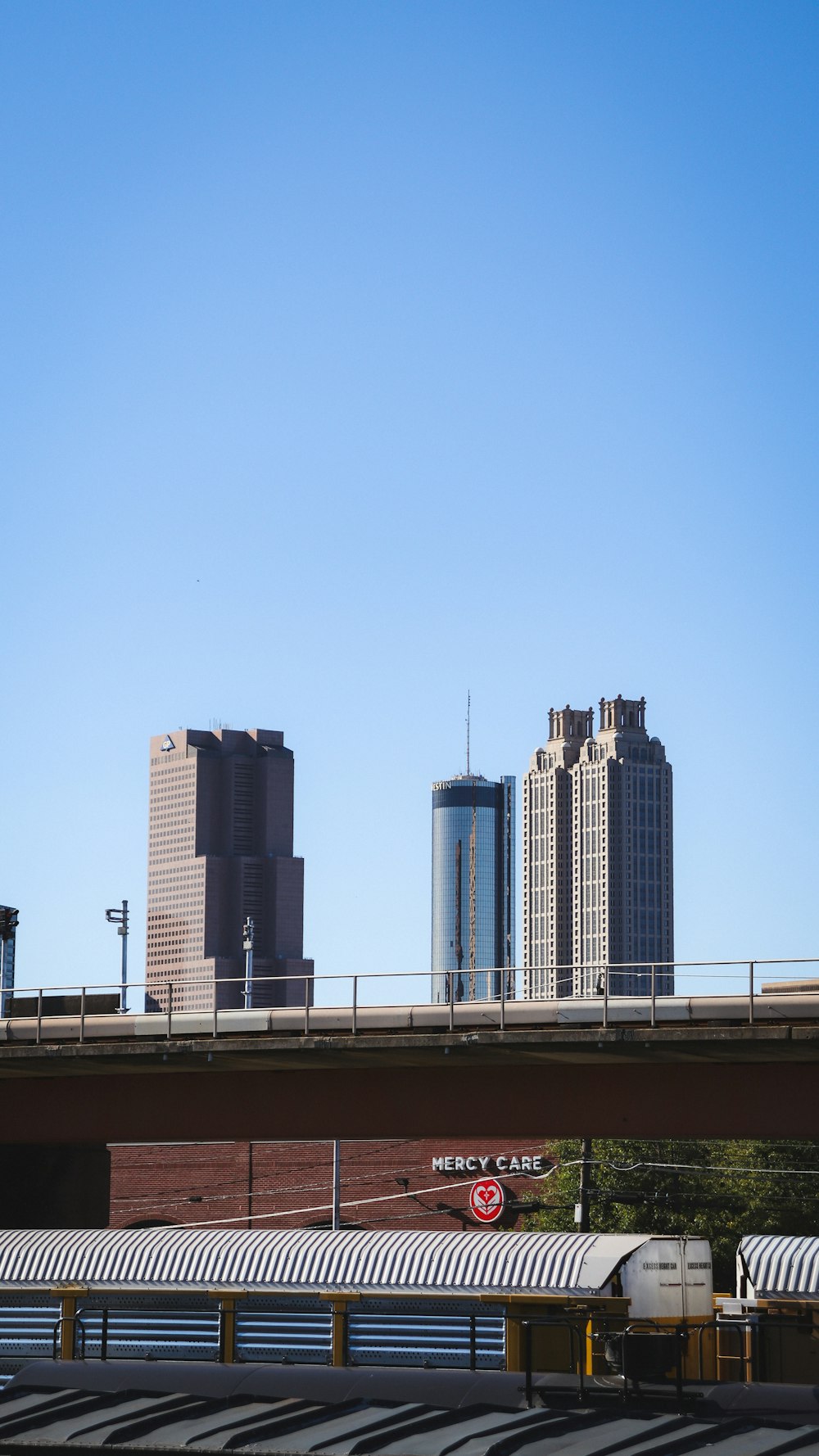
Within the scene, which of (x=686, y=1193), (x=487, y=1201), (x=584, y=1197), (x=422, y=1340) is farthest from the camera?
(x=686, y=1193)

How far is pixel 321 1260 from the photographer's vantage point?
30750 millimetres

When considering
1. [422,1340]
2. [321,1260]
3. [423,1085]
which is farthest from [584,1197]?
[422,1340]

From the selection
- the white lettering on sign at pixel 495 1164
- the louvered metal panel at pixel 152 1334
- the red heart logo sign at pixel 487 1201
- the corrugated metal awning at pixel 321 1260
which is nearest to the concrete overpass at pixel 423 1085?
the corrugated metal awning at pixel 321 1260

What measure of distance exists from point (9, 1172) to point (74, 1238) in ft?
53.8

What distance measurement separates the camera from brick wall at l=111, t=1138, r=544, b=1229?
73875 millimetres

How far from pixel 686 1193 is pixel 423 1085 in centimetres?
3378

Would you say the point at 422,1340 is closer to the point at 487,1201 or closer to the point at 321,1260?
the point at 321,1260

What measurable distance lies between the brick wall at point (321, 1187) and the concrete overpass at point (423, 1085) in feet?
97.8

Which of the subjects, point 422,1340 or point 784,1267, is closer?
point 422,1340

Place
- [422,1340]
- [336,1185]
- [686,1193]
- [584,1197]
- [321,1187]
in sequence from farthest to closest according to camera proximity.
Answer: [321,1187]
[686,1193]
[336,1185]
[584,1197]
[422,1340]

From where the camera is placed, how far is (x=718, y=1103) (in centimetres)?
3931

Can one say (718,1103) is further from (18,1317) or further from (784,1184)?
(784,1184)

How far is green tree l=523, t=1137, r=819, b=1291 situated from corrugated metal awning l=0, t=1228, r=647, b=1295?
3798 cm

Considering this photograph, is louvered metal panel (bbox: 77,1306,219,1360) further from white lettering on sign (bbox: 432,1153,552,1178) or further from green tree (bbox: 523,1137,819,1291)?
white lettering on sign (bbox: 432,1153,552,1178)
